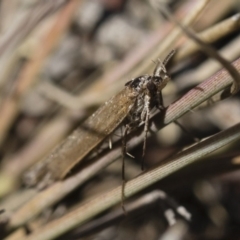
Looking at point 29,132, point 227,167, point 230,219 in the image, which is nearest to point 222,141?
point 227,167

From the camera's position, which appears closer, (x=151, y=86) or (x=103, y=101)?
(x=151, y=86)

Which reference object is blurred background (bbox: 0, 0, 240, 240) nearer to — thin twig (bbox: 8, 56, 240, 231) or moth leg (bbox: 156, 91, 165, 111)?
thin twig (bbox: 8, 56, 240, 231)

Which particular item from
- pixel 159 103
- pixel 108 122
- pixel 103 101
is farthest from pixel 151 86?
pixel 103 101

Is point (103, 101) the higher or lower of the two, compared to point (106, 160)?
higher

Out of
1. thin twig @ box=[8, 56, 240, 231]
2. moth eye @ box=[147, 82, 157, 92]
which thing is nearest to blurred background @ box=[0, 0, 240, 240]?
thin twig @ box=[8, 56, 240, 231]

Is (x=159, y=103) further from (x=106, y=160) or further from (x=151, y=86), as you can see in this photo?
(x=106, y=160)

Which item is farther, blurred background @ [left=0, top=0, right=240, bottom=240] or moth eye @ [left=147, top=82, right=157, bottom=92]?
blurred background @ [left=0, top=0, right=240, bottom=240]

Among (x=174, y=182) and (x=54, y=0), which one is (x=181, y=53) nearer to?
(x=174, y=182)

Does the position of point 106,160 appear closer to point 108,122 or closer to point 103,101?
point 108,122

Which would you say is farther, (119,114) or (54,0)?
(54,0)
